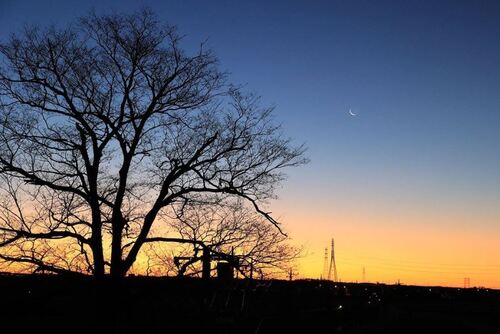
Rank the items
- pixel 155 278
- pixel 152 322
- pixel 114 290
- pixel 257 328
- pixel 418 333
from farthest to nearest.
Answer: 1. pixel 418 333
2. pixel 257 328
3. pixel 152 322
4. pixel 155 278
5. pixel 114 290

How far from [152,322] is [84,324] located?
2676 mm

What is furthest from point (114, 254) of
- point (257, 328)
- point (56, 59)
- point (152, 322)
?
point (257, 328)

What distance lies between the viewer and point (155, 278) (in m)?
18.5

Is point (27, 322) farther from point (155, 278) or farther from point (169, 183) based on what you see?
point (169, 183)

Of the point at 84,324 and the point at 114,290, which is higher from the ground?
the point at 114,290

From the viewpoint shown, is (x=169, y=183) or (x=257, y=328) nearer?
(x=169, y=183)

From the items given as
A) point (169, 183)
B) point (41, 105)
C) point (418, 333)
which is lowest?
point (418, 333)

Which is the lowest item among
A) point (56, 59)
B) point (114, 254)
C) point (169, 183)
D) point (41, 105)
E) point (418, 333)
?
point (418, 333)

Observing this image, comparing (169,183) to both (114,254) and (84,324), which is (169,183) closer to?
(114,254)

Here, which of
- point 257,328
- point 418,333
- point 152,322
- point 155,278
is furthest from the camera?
point 418,333

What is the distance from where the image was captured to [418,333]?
47469 mm

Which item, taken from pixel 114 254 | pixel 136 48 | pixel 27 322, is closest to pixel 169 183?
pixel 114 254

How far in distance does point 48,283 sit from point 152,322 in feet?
14.4

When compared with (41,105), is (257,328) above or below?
below
